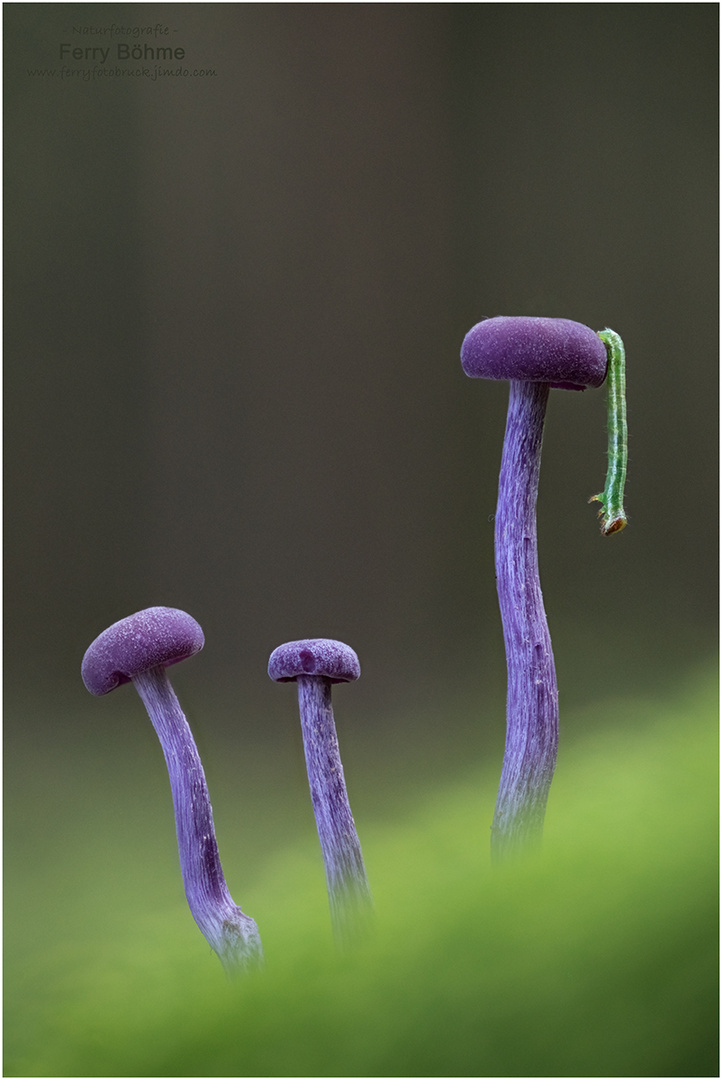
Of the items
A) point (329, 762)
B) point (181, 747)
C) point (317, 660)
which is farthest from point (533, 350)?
point (181, 747)

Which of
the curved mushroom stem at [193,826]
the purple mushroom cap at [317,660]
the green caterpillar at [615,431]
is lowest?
the curved mushroom stem at [193,826]

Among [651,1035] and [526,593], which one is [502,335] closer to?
[526,593]

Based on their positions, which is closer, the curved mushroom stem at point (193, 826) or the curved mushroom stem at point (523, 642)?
the curved mushroom stem at point (523, 642)

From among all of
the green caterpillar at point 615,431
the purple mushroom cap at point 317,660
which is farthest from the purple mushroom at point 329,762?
the green caterpillar at point 615,431

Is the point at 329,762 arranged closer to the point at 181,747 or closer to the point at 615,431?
the point at 181,747

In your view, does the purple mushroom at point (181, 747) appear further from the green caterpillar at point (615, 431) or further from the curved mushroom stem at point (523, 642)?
the green caterpillar at point (615, 431)

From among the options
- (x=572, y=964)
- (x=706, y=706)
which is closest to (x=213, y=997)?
(x=572, y=964)
